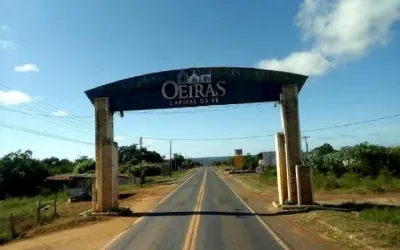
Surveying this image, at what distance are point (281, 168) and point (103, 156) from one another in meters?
10.0

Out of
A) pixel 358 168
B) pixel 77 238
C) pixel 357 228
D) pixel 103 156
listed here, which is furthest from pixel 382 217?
pixel 358 168

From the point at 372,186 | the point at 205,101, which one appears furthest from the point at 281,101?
the point at 372,186

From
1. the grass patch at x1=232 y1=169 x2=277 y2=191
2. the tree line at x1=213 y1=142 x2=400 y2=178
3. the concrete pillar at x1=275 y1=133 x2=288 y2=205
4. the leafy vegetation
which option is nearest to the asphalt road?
the concrete pillar at x1=275 y1=133 x2=288 y2=205

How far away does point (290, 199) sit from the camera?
23766 mm

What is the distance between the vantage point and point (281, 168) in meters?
25.1

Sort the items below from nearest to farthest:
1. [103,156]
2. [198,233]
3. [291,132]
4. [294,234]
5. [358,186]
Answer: [294,234] → [198,233] → [291,132] → [103,156] → [358,186]

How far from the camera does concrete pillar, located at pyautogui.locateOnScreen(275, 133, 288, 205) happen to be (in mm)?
24578

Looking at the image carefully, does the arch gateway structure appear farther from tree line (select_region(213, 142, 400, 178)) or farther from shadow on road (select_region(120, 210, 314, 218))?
tree line (select_region(213, 142, 400, 178))

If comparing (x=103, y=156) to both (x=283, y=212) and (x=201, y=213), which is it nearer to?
(x=201, y=213)

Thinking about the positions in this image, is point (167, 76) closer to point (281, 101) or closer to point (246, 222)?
point (281, 101)

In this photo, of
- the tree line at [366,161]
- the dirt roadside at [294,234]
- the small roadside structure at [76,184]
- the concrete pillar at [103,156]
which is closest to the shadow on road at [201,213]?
the dirt roadside at [294,234]

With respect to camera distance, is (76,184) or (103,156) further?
(76,184)

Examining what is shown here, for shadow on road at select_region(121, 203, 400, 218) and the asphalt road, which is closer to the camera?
the asphalt road

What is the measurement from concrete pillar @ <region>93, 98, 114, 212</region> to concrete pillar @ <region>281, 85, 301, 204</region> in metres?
9.74
